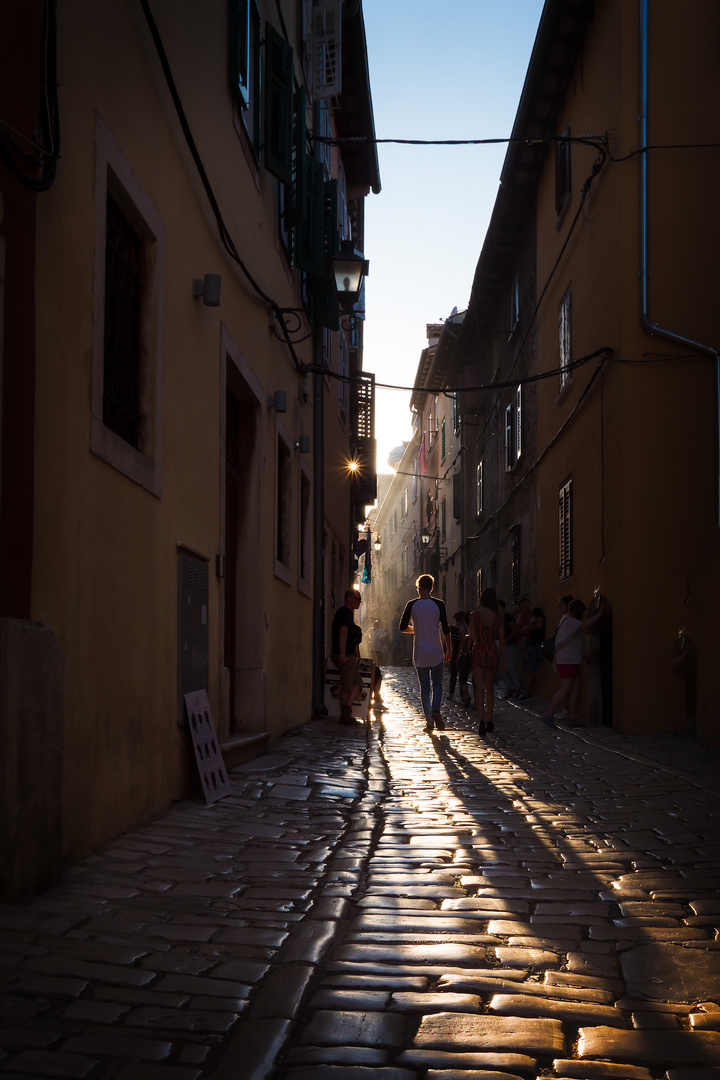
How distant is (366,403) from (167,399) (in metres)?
20.1

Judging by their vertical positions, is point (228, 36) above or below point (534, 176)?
below

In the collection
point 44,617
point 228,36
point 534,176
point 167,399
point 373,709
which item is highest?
point 534,176

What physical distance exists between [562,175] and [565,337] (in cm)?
248

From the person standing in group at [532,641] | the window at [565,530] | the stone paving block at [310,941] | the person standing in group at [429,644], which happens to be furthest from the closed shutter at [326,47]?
the stone paving block at [310,941]

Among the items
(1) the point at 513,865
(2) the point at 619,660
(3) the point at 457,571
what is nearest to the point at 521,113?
(2) the point at 619,660

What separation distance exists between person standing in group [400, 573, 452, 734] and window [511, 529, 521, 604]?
872 centimetres

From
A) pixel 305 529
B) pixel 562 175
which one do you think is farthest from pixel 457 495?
pixel 305 529

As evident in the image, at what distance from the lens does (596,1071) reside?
2697 mm

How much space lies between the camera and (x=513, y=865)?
5.28 m

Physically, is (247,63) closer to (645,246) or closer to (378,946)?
(645,246)

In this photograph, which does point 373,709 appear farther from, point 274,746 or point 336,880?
point 336,880

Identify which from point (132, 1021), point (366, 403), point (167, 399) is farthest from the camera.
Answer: point (366, 403)

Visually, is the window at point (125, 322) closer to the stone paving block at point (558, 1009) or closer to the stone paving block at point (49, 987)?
the stone paving block at point (49, 987)

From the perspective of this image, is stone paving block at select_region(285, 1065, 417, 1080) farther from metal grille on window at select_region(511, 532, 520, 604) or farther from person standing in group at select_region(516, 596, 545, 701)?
metal grille on window at select_region(511, 532, 520, 604)
